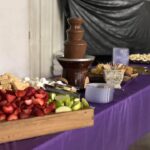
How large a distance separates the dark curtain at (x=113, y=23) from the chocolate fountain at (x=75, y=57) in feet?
4.27

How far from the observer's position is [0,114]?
Answer: 1042mm

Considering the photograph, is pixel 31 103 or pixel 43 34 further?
pixel 43 34

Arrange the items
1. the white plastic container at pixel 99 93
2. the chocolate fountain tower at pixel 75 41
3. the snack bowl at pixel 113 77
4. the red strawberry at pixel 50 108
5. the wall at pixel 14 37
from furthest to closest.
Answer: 1. the wall at pixel 14 37
2. the snack bowl at pixel 113 77
3. the chocolate fountain tower at pixel 75 41
4. the white plastic container at pixel 99 93
5. the red strawberry at pixel 50 108

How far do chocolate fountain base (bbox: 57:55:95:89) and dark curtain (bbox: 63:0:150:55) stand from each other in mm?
1309

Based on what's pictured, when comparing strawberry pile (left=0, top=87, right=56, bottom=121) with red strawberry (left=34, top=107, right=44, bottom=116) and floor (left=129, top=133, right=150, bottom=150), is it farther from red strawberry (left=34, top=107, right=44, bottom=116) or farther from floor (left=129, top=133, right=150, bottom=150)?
floor (left=129, top=133, right=150, bottom=150)

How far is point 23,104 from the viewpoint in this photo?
3.67 feet

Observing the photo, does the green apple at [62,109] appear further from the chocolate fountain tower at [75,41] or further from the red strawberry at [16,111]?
the chocolate fountain tower at [75,41]

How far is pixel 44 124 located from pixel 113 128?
50 centimetres

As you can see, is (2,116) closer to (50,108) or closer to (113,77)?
(50,108)

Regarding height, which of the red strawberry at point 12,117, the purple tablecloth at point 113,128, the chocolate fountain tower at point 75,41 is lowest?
the purple tablecloth at point 113,128

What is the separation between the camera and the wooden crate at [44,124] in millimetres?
1004

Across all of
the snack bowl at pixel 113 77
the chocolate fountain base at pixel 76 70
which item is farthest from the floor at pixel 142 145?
the chocolate fountain base at pixel 76 70

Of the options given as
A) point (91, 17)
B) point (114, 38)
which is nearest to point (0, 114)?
point (91, 17)

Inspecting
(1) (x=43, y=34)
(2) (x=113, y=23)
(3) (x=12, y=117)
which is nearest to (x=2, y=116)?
(3) (x=12, y=117)
